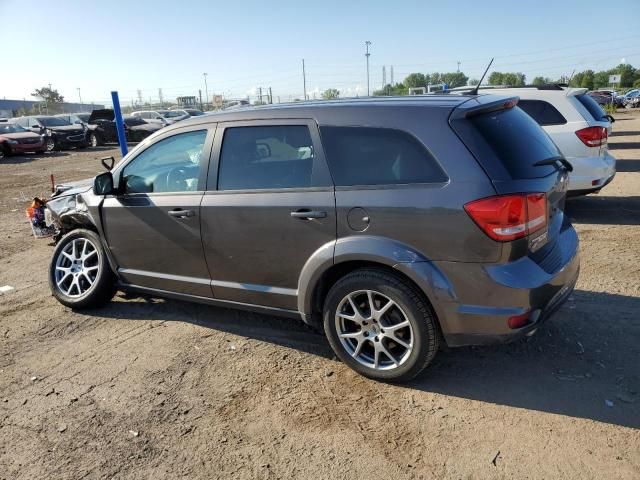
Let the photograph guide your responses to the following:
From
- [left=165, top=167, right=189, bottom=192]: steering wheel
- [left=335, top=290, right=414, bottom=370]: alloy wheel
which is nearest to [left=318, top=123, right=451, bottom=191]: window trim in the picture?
[left=335, top=290, right=414, bottom=370]: alloy wheel

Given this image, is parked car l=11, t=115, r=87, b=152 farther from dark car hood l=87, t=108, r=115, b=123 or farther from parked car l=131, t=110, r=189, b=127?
parked car l=131, t=110, r=189, b=127

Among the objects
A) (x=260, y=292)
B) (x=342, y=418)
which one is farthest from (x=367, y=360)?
(x=260, y=292)

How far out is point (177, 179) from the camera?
412 centimetres

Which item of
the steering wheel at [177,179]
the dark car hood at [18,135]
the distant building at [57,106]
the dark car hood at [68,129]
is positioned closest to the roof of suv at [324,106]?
the steering wheel at [177,179]

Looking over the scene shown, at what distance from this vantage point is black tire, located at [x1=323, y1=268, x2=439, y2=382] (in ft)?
10.1

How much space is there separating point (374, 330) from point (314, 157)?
3.95 ft

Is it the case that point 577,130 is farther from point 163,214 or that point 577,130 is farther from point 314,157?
point 163,214

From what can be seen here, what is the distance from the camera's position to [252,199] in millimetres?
3598

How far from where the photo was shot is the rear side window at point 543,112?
751 cm

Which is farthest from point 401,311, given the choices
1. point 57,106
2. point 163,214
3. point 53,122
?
point 57,106

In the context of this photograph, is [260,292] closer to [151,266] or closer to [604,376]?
[151,266]

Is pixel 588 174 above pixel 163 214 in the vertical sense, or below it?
below

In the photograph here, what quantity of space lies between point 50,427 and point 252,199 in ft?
6.28

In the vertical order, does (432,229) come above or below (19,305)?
above
